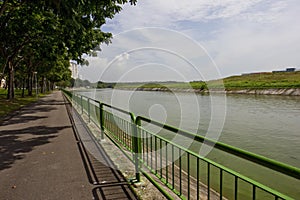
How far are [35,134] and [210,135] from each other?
333 inches

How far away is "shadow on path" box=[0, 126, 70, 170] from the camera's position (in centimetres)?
646

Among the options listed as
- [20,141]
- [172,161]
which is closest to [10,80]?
[20,141]

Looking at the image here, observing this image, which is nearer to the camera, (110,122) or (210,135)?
(110,122)

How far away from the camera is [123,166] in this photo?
5.43 m

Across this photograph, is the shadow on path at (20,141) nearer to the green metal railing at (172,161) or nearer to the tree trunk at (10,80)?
the green metal railing at (172,161)

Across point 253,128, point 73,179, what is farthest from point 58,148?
point 253,128

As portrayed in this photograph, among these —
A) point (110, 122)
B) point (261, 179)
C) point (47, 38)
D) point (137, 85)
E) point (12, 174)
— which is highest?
point (47, 38)

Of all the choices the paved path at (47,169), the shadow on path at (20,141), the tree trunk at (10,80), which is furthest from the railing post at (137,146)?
the tree trunk at (10,80)

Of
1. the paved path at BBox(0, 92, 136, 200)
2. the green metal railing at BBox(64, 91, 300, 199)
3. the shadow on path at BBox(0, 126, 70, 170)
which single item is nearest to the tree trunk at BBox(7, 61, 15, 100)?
the shadow on path at BBox(0, 126, 70, 170)

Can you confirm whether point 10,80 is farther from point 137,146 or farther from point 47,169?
point 137,146

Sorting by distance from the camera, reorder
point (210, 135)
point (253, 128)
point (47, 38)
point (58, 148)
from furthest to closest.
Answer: point (47, 38)
point (253, 128)
point (210, 135)
point (58, 148)

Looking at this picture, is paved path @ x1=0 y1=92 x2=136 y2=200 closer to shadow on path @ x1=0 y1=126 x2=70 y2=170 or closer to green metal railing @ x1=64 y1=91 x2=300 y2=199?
shadow on path @ x1=0 y1=126 x2=70 y2=170

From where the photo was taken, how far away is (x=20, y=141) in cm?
841

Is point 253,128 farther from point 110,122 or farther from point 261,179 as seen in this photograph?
point 110,122
